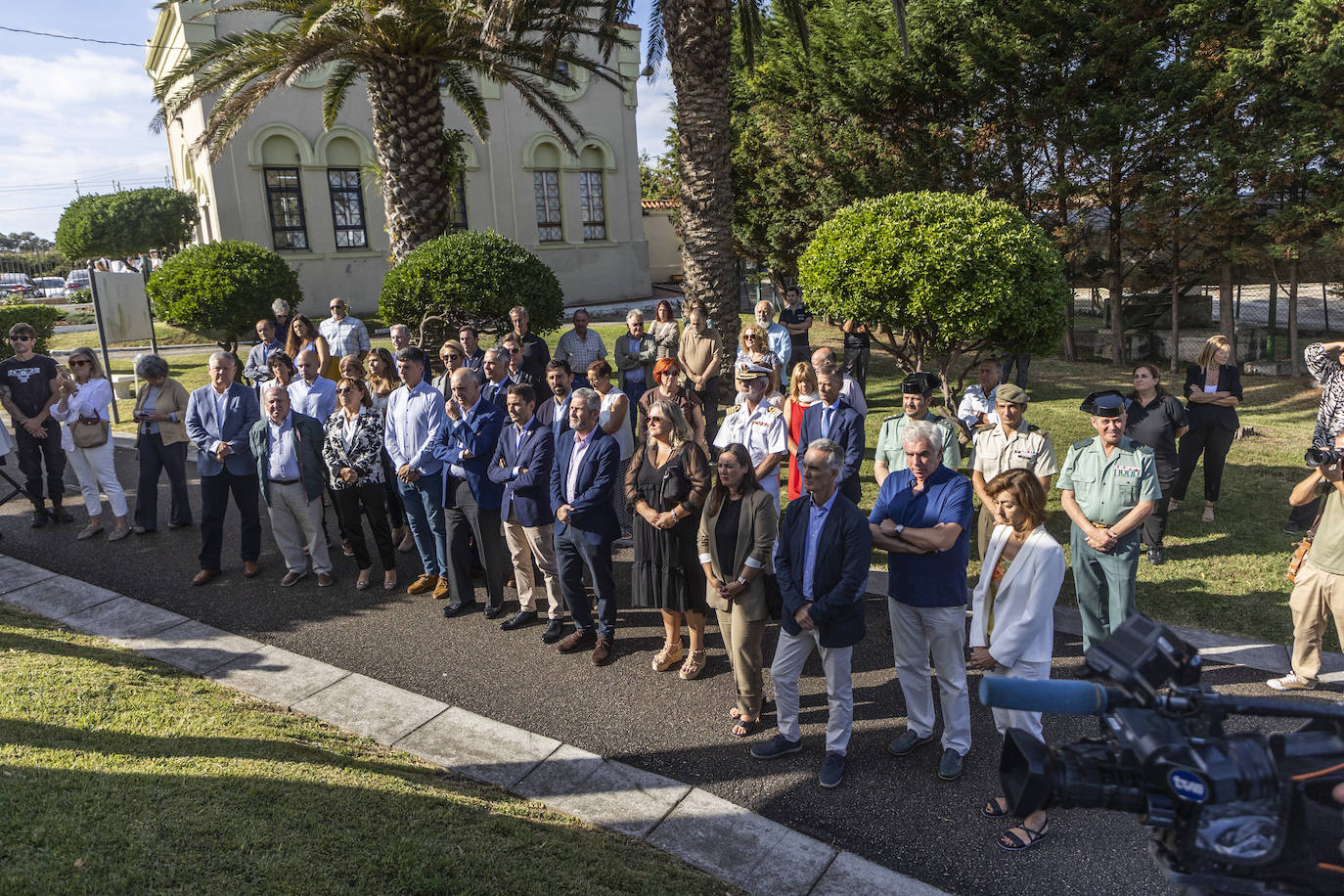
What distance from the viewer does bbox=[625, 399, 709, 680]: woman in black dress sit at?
17.8 ft

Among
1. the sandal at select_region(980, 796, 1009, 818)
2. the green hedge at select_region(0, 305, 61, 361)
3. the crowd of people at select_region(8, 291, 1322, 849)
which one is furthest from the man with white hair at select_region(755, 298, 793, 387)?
the green hedge at select_region(0, 305, 61, 361)

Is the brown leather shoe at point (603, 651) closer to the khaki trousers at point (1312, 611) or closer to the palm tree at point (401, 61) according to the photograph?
the khaki trousers at point (1312, 611)

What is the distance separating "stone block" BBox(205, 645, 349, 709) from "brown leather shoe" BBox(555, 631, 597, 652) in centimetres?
146

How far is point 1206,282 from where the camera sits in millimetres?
16938

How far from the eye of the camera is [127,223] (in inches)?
1091

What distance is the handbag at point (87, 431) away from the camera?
8367 millimetres

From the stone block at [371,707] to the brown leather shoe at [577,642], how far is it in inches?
38.0

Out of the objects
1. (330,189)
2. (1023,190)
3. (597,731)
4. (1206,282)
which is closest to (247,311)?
(330,189)

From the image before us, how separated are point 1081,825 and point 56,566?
852cm

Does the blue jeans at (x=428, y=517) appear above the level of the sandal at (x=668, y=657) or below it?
above

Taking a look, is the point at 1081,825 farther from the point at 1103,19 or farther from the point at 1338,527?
the point at 1103,19

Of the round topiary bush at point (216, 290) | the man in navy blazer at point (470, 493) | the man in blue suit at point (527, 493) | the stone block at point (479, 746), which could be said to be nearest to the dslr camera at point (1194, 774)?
the stone block at point (479, 746)

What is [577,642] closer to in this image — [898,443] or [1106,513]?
[898,443]

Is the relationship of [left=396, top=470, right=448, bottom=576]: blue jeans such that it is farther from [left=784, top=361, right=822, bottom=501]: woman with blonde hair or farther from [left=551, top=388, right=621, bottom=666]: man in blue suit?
[left=784, top=361, right=822, bottom=501]: woman with blonde hair
